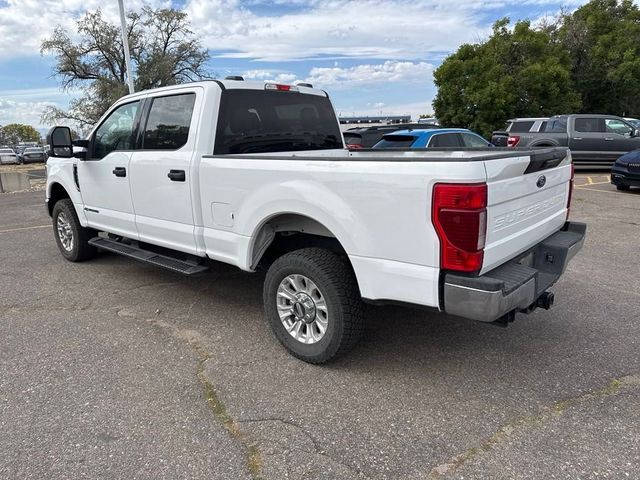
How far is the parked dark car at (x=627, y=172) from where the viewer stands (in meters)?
11.1

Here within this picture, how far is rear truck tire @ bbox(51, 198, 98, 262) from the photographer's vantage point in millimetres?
6090

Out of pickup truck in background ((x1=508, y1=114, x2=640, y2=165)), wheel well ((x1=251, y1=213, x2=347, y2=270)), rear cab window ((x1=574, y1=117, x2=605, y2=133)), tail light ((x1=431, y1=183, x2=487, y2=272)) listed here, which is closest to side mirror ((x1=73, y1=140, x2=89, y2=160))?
wheel well ((x1=251, y1=213, x2=347, y2=270))

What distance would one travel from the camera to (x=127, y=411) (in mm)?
3031

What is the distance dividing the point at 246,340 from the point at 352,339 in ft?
3.40

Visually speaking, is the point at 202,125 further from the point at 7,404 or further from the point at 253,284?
the point at 7,404

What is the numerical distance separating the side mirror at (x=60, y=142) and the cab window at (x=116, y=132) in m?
0.25

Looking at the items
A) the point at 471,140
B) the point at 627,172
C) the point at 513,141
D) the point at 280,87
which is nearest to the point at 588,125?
the point at 513,141

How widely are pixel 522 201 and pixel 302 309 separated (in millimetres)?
1635

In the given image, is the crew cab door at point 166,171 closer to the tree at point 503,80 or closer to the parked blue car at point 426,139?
the parked blue car at point 426,139

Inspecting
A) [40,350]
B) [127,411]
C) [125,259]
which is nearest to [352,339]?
[127,411]

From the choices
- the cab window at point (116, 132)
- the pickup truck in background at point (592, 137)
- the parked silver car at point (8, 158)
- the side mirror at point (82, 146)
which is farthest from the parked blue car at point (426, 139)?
the parked silver car at point (8, 158)

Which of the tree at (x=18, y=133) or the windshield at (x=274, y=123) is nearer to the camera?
the windshield at (x=274, y=123)

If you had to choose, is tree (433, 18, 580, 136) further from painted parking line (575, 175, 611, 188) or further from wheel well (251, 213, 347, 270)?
wheel well (251, 213, 347, 270)

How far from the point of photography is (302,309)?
3.56 m
